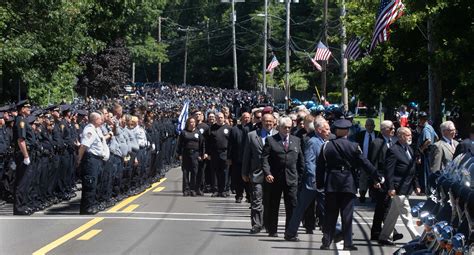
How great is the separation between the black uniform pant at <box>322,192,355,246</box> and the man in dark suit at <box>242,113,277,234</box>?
2.11 m

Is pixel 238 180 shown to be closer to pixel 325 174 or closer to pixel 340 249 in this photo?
pixel 340 249

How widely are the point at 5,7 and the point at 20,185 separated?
14.2 m

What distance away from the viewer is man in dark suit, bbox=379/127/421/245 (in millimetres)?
15162

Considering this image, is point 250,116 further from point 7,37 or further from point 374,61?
point 7,37

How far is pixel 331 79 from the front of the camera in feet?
290

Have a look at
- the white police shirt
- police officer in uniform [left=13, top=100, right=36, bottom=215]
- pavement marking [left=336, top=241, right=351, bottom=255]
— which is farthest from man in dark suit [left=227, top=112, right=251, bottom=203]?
pavement marking [left=336, top=241, right=351, bottom=255]

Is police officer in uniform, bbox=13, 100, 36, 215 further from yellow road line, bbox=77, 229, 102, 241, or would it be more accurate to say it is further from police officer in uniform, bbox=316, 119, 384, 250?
police officer in uniform, bbox=316, 119, 384, 250

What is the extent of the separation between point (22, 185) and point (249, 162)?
15.3 ft

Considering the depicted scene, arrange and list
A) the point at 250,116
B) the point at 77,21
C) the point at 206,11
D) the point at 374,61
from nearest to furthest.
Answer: the point at 250,116
the point at 374,61
the point at 77,21
the point at 206,11

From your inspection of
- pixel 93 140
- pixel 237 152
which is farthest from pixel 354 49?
pixel 93 140

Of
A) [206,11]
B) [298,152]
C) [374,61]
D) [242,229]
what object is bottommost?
[242,229]

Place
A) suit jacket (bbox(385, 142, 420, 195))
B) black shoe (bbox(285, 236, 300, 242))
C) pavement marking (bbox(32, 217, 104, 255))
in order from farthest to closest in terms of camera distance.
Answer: black shoe (bbox(285, 236, 300, 242)), suit jacket (bbox(385, 142, 420, 195)), pavement marking (bbox(32, 217, 104, 255))

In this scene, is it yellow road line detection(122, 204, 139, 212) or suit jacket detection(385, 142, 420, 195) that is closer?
suit jacket detection(385, 142, 420, 195)

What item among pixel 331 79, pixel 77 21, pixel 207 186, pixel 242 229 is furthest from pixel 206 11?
pixel 242 229
